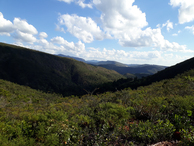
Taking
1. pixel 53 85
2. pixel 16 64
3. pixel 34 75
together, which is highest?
→ pixel 16 64

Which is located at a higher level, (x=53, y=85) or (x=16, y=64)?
(x=16, y=64)

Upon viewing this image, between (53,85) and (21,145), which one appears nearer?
(21,145)

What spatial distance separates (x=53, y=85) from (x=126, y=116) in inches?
4014

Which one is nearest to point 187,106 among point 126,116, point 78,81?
point 126,116

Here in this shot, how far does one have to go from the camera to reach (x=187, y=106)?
513 cm

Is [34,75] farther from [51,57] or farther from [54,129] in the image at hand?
[54,129]

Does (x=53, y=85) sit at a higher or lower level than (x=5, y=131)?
lower

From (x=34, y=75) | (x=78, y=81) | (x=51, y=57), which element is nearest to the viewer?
(x=34, y=75)

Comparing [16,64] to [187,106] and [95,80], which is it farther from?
[187,106]

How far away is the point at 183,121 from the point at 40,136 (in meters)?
6.05

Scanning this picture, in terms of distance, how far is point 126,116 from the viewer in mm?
5402

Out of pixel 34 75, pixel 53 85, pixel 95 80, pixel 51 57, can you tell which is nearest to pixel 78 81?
pixel 95 80

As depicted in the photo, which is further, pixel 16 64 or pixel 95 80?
pixel 95 80

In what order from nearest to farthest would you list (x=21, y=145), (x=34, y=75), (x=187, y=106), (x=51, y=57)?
(x=21, y=145) → (x=187, y=106) → (x=34, y=75) → (x=51, y=57)
